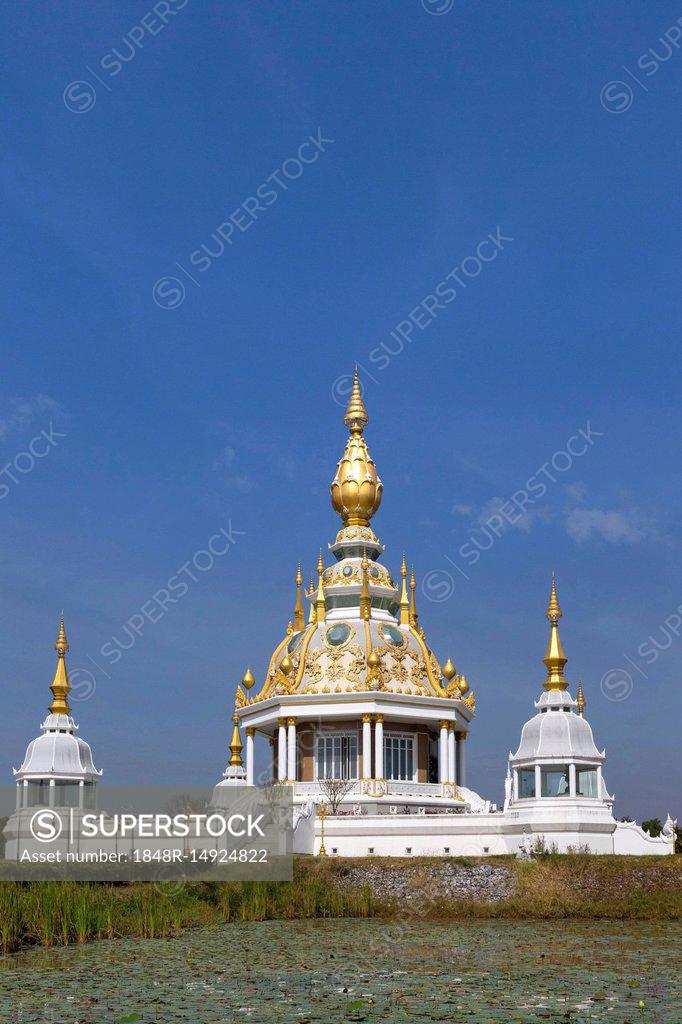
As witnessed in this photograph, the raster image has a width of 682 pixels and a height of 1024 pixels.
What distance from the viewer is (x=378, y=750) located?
5703 cm

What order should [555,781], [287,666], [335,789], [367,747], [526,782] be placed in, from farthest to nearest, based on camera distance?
[287,666] < [367,747] < [335,789] < [526,782] < [555,781]

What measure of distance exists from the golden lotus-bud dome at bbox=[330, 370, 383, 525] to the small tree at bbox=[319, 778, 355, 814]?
1665 centimetres

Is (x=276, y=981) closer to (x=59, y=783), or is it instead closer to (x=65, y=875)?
(x=65, y=875)

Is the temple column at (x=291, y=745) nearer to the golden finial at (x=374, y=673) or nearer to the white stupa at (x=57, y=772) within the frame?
the golden finial at (x=374, y=673)

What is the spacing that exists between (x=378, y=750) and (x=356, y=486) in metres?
16.6

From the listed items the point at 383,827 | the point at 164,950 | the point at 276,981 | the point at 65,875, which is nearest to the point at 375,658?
the point at 383,827

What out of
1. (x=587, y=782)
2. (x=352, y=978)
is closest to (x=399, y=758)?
(x=587, y=782)

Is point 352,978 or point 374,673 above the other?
point 374,673

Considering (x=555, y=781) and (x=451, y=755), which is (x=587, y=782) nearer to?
(x=555, y=781)

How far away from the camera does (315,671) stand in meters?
59.0

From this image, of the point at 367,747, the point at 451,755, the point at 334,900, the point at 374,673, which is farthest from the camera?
the point at 451,755

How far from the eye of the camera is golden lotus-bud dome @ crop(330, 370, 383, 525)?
68.1m

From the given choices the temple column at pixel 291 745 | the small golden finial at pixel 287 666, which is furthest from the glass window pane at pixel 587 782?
the small golden finial at pixel 287 666


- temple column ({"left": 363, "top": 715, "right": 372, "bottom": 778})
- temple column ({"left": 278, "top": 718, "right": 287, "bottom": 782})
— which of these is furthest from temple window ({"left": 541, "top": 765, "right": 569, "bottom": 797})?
temple column ({"left": 278, "top": 718, "right": 287, "bottom": 782})
